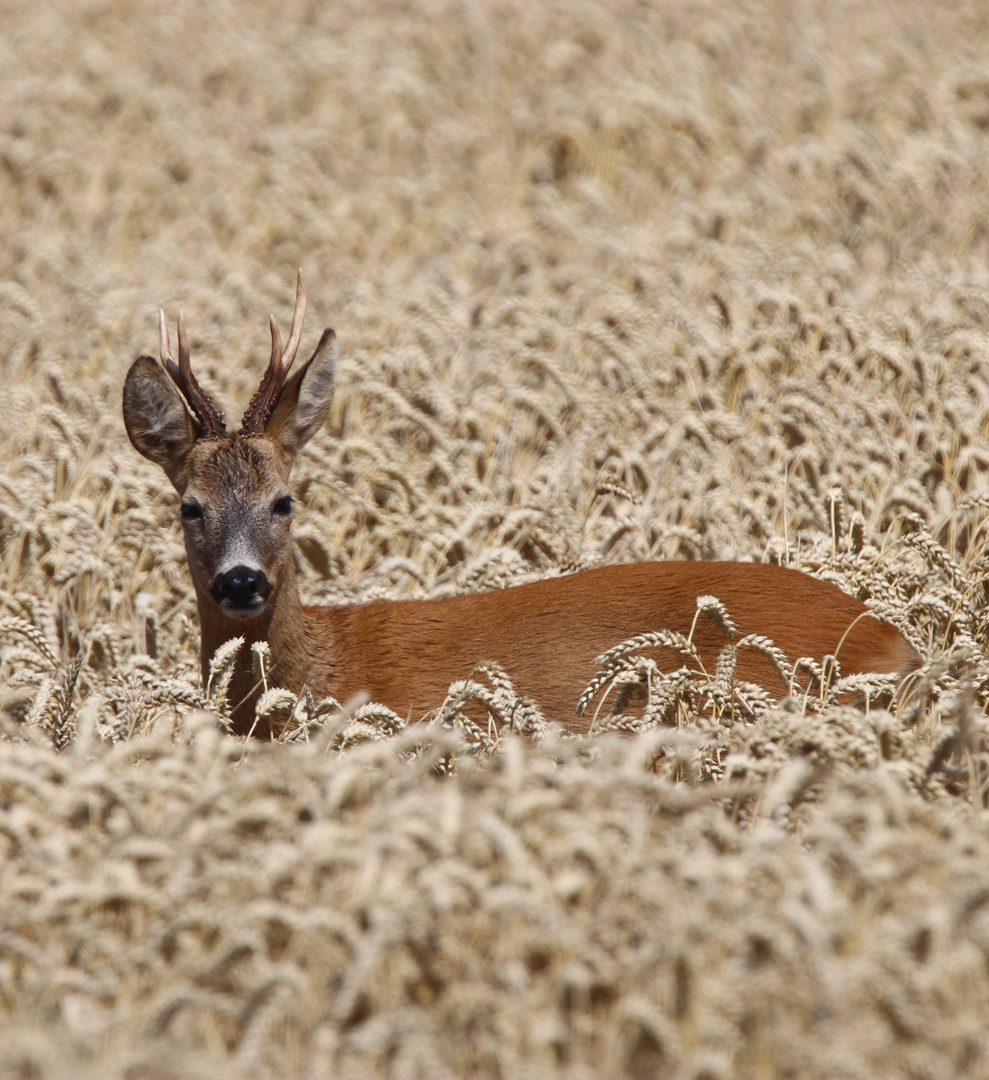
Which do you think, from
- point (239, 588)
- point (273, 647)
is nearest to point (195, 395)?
point (239, 588)

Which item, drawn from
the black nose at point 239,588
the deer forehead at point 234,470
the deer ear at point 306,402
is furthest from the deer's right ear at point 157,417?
the black nose at point 239,588

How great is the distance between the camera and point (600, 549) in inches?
231

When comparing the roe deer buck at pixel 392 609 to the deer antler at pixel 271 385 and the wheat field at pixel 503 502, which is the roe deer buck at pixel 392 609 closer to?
the deer antler at pixel 271 385

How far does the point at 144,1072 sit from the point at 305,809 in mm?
931

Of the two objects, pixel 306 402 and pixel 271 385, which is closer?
pixel 271 385

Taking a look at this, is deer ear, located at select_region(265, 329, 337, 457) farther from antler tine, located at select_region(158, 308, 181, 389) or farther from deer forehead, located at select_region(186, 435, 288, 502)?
antler tine, located at select_region(158, 308, 181, 389)

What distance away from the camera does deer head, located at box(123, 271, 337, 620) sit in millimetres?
4918

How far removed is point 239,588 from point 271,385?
2.84 ft

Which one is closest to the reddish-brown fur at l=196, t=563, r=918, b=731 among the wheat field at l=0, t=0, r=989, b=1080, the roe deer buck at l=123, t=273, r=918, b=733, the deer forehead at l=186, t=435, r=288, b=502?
the roe deer buck at l=123, t=273, r=918, b=733

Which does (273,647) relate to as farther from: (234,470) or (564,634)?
(564,634)

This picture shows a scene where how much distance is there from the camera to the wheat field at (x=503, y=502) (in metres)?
2.76

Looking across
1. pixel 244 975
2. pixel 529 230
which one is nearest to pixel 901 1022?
pixel 244 975

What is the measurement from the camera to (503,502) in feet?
21.1

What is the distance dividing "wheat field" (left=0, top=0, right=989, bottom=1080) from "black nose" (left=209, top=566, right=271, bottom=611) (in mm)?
354
